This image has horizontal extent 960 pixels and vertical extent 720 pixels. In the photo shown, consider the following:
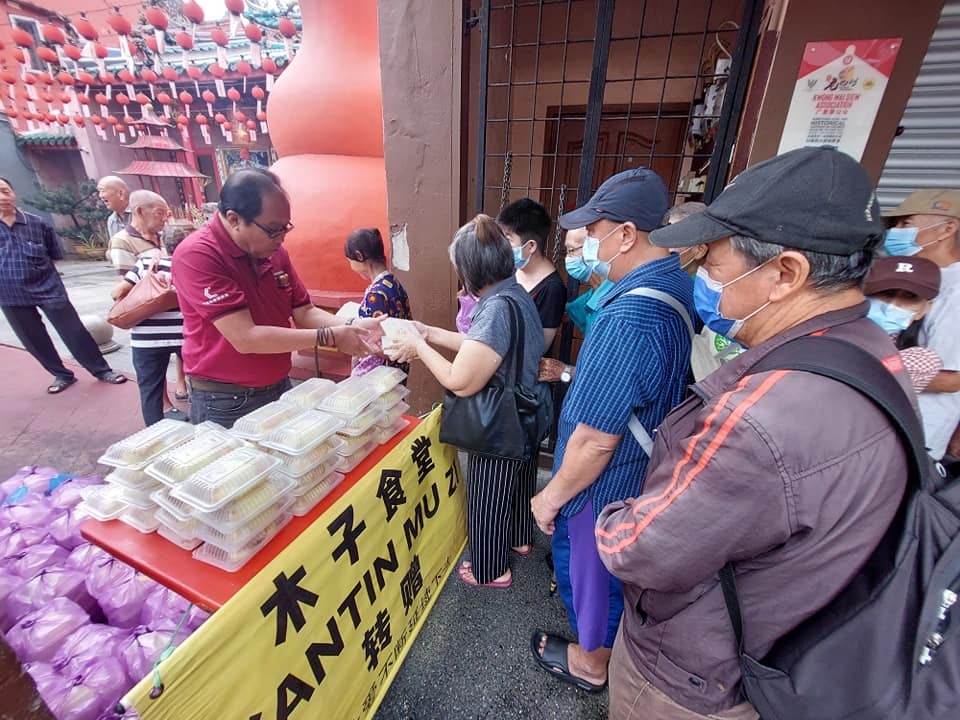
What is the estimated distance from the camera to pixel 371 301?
8.61 ft

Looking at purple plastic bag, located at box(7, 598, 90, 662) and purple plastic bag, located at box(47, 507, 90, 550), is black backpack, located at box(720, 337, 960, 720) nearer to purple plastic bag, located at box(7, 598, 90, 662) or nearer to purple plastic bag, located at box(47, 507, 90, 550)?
purple plastic bag, located at box(7, 598, 90, 662)

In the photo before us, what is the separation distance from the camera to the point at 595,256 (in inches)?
64.6

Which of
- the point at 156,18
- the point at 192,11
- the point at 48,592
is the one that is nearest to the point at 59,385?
the point at 48,592

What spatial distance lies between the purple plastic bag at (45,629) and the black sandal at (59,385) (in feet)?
13.3

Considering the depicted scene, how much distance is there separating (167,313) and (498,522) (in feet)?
9.86

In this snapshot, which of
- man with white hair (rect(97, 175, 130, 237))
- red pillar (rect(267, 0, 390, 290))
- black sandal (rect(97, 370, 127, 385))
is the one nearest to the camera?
man with white hair (rect(97, 175, 130, 237))

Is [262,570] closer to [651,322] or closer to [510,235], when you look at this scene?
[651,322]

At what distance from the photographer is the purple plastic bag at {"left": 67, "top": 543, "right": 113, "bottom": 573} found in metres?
1.87

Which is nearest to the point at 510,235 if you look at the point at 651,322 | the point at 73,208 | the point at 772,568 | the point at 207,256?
the point at 651,322

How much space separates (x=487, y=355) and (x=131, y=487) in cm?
126

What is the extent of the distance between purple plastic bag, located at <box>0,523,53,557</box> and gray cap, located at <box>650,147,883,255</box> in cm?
331

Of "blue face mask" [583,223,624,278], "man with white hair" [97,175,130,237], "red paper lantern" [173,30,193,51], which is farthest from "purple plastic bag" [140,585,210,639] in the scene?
"red paper lantern" [173,30,193,51]

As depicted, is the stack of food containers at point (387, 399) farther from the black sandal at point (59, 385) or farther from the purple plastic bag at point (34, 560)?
the black sandal at point (59, 385)

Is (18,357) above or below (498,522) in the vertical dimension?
below
